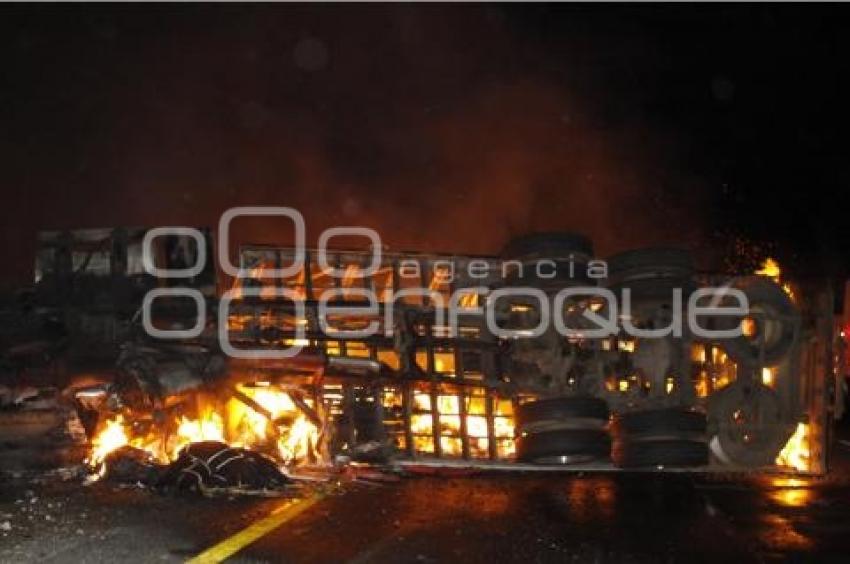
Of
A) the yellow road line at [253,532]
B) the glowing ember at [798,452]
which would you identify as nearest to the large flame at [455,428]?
the yellow road line at [253,532]

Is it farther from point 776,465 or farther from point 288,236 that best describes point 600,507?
point 288,236

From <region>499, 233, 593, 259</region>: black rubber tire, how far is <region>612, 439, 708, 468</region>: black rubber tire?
1.91 m

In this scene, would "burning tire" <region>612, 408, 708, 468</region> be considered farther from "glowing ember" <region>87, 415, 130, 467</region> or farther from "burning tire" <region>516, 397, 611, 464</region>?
"glowing ember" <region>87, 415, 130, 467</region>

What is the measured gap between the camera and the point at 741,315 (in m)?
7.76

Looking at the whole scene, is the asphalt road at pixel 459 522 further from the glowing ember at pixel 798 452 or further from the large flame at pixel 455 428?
the large flame at pixel 455 428

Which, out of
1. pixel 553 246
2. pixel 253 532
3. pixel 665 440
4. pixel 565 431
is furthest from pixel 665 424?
pixel 253 532

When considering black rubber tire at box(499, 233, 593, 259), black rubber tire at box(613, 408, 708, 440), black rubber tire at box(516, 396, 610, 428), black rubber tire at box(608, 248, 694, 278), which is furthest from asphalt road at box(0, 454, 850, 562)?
black rubber tire at box(499, 233, 593, 259)

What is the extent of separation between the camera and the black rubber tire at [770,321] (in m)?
7.71

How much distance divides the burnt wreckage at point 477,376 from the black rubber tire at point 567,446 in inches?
0.7

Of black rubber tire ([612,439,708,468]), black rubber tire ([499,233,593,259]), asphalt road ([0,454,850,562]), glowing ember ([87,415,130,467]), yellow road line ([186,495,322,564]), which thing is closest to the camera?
yellow road line ([186,495,322,564])

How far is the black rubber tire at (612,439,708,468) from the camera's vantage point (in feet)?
23.5

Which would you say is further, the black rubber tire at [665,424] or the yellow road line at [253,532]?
the black rubber tire at [665,424]

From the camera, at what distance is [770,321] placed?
7.86 metres

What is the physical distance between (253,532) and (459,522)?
1.46 metres
